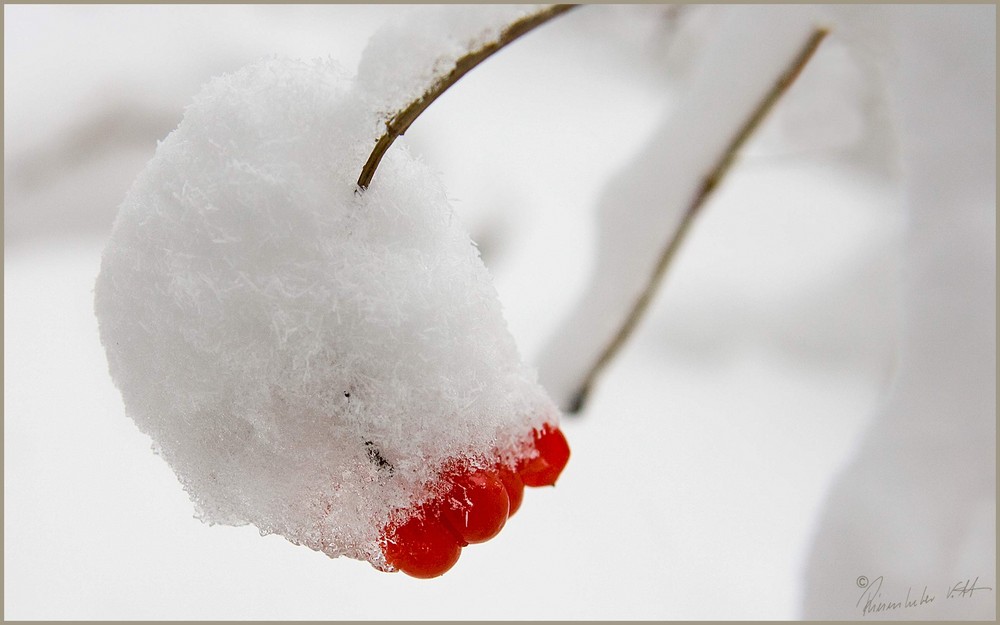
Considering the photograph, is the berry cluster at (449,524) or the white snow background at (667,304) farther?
the white snow background at (667,304)

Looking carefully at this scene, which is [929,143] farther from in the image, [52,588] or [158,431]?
[52,588]

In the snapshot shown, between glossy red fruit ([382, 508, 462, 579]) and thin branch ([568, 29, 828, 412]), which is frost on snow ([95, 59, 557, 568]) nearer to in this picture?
glossy red fruit ([382, 508, 462, 579])

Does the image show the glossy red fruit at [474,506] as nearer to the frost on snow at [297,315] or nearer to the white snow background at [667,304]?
the frost on snow at [297,315]

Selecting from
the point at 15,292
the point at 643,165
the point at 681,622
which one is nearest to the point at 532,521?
the point at 681,622
